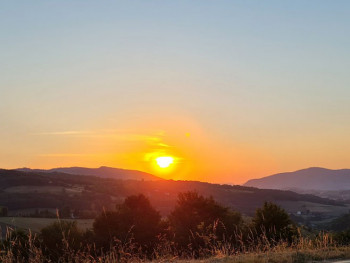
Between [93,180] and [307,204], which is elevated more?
[93,180]

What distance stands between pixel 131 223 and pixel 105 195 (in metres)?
76.5

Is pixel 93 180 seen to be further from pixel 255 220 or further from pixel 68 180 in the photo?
pixel 255 220

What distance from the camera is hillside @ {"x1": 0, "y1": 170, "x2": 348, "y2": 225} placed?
110 m

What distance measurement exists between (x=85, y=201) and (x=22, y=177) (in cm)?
3555

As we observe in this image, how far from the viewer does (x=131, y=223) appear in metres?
51.1

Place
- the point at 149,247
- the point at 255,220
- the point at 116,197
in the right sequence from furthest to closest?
1. the point at 116,197
2. the point at 149,247
3. the point at 255,220

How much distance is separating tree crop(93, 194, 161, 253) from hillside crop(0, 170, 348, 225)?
1526 inches

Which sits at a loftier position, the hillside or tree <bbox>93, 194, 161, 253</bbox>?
the hillside

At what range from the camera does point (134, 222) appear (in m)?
51.2

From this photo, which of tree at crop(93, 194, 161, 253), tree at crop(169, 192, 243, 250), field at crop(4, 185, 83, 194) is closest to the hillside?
field at crop(4, 185, 83, 194)

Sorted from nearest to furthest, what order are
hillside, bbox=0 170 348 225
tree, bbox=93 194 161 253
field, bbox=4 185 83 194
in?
tree, bbox=93 194 161 253, hillside, bbox=0 170 348 225, field, bbox=4 185 83 194

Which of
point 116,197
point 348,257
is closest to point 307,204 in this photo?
point 116,197

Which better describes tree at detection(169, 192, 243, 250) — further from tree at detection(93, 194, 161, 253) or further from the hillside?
the hillside

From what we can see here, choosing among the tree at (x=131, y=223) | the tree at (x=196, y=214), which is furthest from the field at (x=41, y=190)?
the tree at (x=196, y=214)
